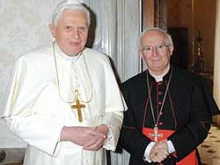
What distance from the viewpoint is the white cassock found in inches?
71.6

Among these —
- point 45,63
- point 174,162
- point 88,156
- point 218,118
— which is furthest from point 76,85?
point 218,118

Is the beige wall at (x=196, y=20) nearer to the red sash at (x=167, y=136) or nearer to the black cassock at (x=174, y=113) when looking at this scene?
the black cassock at (x=174, y=113)

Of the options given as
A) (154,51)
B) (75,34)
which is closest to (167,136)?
(154,51)

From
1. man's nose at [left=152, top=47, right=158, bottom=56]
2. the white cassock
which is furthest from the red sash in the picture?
man's nose at [left=152, top=47, right=158, bottom=56]

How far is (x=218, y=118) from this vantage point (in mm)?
7148

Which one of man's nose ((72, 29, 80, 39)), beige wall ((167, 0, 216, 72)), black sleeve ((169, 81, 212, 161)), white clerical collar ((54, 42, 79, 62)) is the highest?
beige wall ((167, 0, 216, 72))

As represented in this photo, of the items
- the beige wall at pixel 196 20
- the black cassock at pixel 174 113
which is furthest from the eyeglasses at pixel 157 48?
the beige wall at pixel 196 20

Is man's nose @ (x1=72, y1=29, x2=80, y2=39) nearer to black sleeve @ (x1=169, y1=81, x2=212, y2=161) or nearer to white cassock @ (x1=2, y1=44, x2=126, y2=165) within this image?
white cassock @ (x1=2, y1=44, x2=126, y2=165)

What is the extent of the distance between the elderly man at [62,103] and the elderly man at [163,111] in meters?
0.22

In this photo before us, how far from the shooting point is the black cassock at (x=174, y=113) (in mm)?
2096

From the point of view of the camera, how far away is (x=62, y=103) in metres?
1.88

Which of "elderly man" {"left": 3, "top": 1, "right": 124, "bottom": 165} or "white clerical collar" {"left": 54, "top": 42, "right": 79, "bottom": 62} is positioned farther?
"white clerical collar" {"left": 54, "top": 42, "right": 79, "bottom": 62}

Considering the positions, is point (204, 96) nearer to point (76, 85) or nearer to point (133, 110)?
point (133, 110)

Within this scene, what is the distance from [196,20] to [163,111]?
679cm
